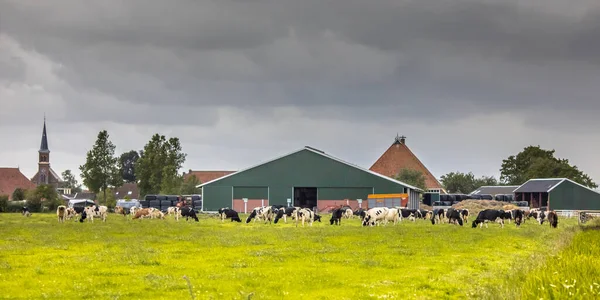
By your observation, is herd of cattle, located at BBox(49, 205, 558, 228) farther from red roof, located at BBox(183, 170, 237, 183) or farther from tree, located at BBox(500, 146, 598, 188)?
red roof, located at BBox(183, 170, 237, 183)

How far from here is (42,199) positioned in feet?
307

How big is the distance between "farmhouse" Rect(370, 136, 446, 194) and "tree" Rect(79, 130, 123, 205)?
4460 cm

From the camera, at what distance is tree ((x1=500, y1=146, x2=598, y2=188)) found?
128m

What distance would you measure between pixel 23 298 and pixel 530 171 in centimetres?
12652

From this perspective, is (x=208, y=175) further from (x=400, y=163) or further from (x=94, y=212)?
(x=94, y=212)

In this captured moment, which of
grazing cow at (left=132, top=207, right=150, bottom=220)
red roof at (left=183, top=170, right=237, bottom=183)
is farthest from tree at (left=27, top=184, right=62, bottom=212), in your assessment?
red roof at (left=183, top=170, right=237, bottom=183)

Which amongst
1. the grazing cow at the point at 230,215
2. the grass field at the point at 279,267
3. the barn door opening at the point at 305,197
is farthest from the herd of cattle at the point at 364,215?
the barn door opening at the point at 305,197

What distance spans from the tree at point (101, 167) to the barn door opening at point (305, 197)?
37.8 m

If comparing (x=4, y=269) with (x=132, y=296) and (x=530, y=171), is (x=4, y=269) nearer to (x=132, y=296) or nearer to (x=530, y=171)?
(x=132, y=296)

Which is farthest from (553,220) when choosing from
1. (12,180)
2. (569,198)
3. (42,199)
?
(12,180)

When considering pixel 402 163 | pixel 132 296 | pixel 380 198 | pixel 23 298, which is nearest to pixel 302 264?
pixel 132 296

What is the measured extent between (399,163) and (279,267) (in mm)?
105334

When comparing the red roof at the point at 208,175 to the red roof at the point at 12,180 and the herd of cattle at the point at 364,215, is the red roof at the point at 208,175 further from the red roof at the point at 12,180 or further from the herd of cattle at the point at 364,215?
the herd of cattle at the point at 364,215

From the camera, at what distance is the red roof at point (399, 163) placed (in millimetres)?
122250
